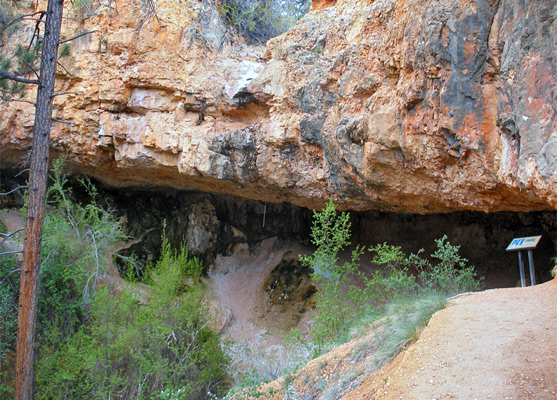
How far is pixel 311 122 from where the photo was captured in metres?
7.76

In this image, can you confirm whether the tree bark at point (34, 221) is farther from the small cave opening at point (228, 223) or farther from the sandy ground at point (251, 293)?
the sandy ground at point (251, 293)

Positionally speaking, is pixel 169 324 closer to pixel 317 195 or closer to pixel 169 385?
pixel 169 385

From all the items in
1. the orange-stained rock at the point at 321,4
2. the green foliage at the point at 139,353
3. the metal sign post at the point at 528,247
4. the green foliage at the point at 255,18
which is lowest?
the green foliage at the point at 139,353

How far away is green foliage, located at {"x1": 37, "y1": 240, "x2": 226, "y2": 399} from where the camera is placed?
7.55m

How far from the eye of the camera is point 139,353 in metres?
7.71

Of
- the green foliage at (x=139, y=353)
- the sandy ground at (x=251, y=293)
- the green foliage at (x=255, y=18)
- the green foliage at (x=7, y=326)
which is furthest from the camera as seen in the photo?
the green foliage at (x=255, y=18)

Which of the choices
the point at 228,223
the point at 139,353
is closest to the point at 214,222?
the point at 228,223

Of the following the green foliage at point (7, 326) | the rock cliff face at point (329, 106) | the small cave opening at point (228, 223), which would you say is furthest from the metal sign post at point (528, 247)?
the green foliage at point (7, 326)

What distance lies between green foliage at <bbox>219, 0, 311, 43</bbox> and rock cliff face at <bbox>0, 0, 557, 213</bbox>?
584mm

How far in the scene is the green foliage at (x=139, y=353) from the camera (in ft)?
24.8

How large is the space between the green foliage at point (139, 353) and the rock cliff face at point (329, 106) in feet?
8.78

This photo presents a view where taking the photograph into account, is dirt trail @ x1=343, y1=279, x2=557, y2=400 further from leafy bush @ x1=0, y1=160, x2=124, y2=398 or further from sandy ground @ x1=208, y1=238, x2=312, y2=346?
leafy bush @ x1=0, y1=160, x2=124, y2=398

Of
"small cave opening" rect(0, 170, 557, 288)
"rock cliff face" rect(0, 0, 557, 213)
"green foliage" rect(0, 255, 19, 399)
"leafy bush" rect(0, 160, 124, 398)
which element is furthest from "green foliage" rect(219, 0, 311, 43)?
"green foliage" rect(0, 255, 19, 399)

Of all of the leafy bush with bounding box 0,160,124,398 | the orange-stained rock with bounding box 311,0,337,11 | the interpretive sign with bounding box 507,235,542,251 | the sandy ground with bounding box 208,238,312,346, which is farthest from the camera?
the sandy ground with bounding box 208,238,312,346
